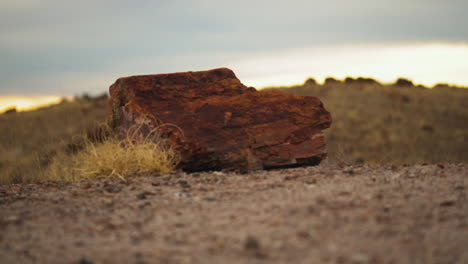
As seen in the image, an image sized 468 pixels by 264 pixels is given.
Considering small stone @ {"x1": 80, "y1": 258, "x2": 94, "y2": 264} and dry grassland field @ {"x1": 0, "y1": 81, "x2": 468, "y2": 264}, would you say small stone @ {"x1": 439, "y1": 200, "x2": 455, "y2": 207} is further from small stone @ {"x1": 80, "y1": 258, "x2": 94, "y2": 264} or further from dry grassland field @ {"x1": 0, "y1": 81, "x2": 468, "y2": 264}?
small stone @ {"x1": 80, "y1": 258, "x2": 94, "y2": 264}

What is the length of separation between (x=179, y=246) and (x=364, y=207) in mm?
1420

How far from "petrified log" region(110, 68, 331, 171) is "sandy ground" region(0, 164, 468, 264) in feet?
2.87

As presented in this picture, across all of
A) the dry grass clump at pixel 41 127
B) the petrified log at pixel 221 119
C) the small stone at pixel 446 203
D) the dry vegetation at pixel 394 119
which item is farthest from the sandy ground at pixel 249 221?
the dry vegetation at pixel 394 119

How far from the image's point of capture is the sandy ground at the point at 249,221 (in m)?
2.88

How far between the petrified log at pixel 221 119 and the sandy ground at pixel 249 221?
876mm

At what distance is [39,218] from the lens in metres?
4.07

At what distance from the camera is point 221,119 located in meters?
6.60

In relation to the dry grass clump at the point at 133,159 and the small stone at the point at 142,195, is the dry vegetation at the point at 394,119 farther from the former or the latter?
the small stone at the point at 142,195

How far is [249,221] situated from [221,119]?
10.3 feet

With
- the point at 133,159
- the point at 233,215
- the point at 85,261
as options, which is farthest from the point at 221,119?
the point at 85,261

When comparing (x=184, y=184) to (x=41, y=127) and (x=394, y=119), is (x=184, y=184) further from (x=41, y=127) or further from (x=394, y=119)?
(x=394, y=119)

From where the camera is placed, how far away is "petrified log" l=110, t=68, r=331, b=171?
6.30 meters

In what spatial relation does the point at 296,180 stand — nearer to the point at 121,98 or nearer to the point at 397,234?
the point at 397,234

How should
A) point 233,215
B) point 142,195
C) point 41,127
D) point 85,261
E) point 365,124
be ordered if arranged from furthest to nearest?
point 365,124, point 41,127, point 142,195, point 233,215, point 85,261
